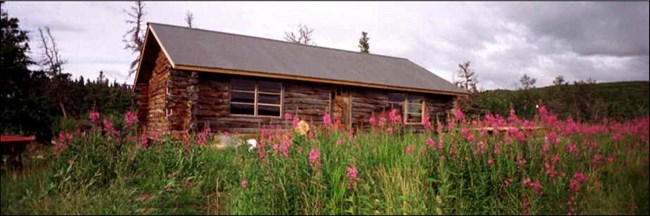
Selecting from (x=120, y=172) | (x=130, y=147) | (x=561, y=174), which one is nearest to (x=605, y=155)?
(x=561, y=174)

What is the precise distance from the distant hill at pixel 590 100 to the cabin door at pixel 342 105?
390 inches

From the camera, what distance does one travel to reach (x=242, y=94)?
14.8m

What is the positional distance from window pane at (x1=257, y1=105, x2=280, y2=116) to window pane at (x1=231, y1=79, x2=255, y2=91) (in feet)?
2.31

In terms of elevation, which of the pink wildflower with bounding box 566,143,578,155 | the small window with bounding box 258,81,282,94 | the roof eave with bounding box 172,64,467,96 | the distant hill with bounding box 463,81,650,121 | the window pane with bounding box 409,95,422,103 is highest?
the roof eave with bounding box 172,64,467,96

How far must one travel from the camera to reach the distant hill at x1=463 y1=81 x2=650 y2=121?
4.47 meters

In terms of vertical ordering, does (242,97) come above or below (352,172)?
above

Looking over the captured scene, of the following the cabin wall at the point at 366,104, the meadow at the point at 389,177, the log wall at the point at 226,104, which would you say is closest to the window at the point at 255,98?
the log wall at the point at 226,104

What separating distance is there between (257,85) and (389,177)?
10677 mm

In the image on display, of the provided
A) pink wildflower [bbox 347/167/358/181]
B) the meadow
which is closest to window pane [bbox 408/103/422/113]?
the meadow

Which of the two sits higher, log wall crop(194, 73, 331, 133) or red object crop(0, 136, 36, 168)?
log wall crop(194, 73, 331, 133)

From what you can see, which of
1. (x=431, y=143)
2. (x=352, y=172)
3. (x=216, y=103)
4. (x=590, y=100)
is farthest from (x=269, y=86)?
(x=590, y=100)

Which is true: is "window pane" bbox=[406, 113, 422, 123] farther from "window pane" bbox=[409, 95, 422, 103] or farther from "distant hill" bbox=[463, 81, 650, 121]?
"distant hill" bbox=[463, 81, 650, 121]

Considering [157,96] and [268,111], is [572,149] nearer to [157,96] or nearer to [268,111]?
[268,111]

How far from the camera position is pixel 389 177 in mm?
4676
